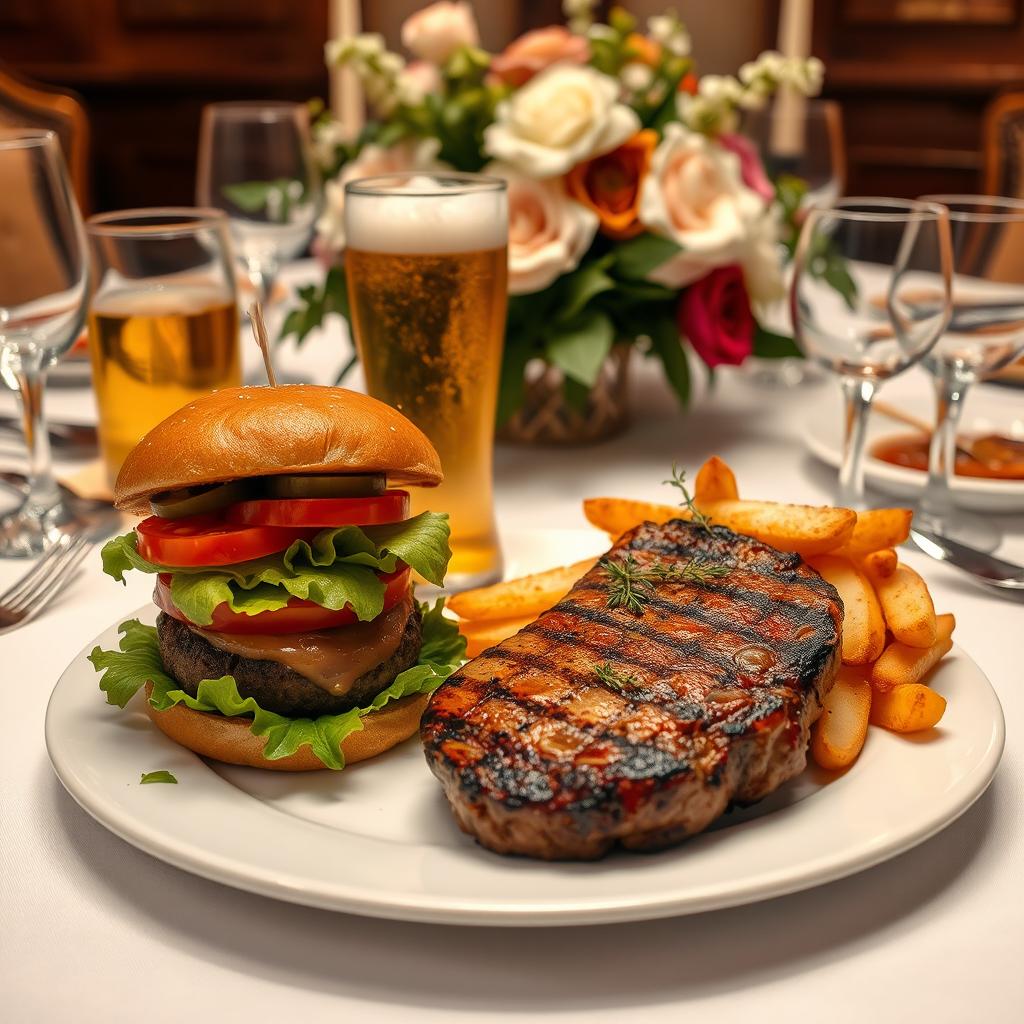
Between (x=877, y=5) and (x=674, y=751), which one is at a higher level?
(x=877, y=5)

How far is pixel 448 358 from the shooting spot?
2.16 meters

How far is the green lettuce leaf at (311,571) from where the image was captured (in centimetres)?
149

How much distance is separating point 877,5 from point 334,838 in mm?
7393

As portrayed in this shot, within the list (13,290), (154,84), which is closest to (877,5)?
(154,84)

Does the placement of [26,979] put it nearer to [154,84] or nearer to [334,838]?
[334,838]

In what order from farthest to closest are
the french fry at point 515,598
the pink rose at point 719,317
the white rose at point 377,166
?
the white rose at point 377,166
the pink rose at point 719,317
the french fry at point 515,598

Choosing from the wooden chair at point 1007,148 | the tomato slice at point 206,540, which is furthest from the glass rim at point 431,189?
the wooden chair at point 1007,148

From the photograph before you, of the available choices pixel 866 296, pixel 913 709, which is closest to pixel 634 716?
pixel 913 709

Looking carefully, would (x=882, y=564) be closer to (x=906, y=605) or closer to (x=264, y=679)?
(x=906, y=605)

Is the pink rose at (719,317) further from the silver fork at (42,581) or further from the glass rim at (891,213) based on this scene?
the silver fork at (42,581)

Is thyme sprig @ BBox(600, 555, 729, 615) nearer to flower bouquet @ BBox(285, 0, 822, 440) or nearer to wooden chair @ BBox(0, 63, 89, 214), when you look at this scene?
flower bouquet @ BBox(285, 0, 822, 440)

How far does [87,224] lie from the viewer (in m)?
2.58

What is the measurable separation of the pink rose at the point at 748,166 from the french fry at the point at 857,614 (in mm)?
1455

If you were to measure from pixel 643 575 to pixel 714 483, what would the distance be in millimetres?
296
